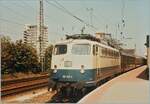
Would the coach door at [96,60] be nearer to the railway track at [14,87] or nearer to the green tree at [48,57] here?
the railway track at [14,87]

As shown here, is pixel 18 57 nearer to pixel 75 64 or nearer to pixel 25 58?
pixel 25 58

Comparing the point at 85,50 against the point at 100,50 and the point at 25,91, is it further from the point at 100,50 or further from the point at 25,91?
the point at 25,91

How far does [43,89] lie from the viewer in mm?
20375

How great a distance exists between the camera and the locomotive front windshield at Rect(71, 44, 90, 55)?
51.8 ft

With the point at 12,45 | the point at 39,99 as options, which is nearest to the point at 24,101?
the point at 39,99

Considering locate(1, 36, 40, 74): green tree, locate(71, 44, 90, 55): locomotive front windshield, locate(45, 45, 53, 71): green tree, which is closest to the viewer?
locate(71, 44, 90, 55): locomotive front windshield

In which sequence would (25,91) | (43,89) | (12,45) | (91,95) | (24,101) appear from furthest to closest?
1. (12,45)
2. (43,89)
3. (25,91)
4. (24,101)
5. (91,95)

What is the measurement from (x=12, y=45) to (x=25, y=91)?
52.8ft

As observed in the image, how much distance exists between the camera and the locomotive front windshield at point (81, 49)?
15789 millimetres

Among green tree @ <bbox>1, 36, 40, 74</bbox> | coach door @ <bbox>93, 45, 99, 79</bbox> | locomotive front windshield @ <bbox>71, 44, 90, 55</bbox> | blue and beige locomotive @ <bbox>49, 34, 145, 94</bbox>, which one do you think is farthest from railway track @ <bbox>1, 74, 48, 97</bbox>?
green tree @ <bbox>1, 36, 40, 74</bbox>

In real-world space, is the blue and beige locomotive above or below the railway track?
above

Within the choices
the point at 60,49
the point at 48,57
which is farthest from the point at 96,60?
the point at 48,57

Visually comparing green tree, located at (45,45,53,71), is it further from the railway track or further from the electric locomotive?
the electric locomotive

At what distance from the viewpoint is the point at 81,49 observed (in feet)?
52.4
